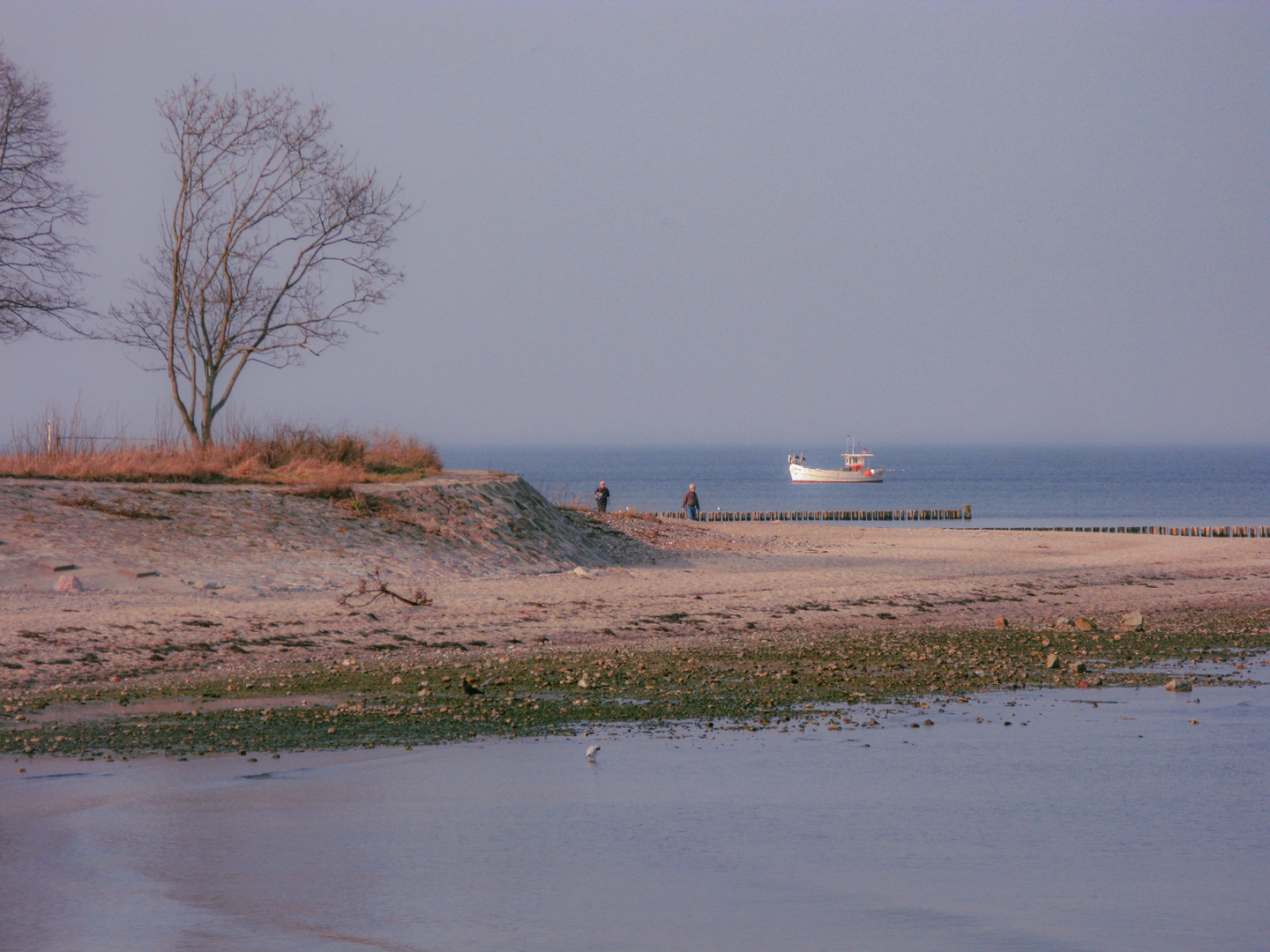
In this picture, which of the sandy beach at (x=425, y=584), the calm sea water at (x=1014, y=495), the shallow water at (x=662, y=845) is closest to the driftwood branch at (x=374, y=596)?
the sandy beach at (x=425, y=584)

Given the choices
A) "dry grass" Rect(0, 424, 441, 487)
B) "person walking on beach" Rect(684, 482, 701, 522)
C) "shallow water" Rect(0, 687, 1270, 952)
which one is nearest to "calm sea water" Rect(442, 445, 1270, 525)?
"person walking on beach" Rect(684, 482, 701, 522)

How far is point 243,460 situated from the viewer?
2631 cm

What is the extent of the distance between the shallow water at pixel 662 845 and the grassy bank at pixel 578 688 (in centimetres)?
68

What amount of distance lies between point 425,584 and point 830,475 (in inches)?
4242

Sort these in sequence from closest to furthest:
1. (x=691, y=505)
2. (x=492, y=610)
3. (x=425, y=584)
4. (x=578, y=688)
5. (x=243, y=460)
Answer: (x=578, y=688)
(x=492, y=610)
(x=425, y=584)
(x=243, y=460)
(x=691, y=505)

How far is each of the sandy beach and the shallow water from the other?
4984mm

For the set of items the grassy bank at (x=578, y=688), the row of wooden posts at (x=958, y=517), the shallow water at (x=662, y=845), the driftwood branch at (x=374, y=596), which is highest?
the row of wooden posts at (x=958, y=517)

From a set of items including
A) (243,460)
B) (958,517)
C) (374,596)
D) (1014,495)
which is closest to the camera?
(374,596)

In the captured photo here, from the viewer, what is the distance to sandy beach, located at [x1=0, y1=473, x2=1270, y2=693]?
596 inches

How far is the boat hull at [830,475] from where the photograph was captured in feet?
412

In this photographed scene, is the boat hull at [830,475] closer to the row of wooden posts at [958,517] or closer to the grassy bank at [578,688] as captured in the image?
the row of wooden posts at [958,517]

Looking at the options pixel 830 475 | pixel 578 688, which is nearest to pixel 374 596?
pixel 578 688

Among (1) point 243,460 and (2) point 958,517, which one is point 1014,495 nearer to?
(2) point 958,517

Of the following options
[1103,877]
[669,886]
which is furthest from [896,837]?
[669,886]
